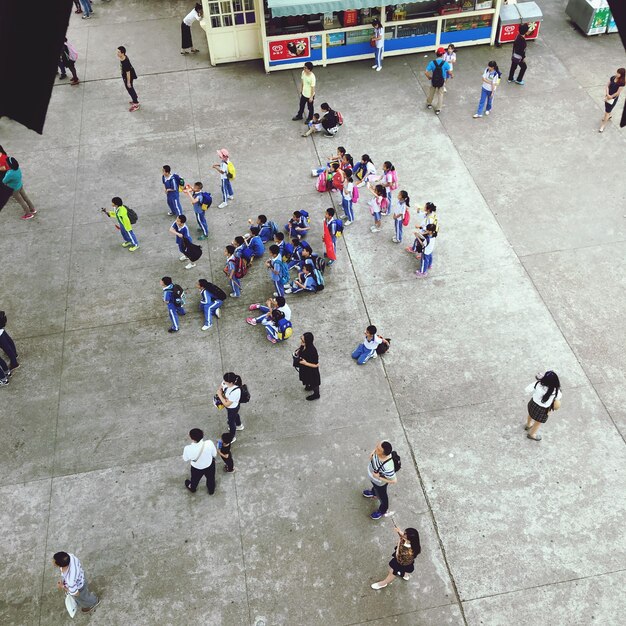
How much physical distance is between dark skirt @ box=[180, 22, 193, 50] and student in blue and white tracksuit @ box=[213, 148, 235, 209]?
233 inches

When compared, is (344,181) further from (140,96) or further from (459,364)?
(140,96)

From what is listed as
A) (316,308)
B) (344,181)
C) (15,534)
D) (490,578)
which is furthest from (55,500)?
(344,181)

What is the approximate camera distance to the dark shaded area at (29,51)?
137 inches

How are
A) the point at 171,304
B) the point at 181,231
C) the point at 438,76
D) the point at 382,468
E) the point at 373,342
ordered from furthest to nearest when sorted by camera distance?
the point at 438,76 < the point at 181,231 < the point at 171,304 < the point at 373,342 < the point at 382,468

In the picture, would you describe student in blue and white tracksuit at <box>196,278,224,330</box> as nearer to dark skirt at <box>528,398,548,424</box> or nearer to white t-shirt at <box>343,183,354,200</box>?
white t-shirt at <box>343,183,354,200</box>

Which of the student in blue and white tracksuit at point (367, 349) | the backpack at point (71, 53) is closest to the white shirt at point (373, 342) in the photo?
the student in blue and white tracksuit at point (367, 349)

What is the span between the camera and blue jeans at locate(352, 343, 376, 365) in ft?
31.8

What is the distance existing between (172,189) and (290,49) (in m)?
6.45

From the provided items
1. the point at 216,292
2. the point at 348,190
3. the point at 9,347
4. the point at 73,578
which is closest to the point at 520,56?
the point at 348,190

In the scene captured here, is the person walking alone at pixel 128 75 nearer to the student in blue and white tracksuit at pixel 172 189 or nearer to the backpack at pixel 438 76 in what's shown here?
the student in blue and white tracksuit at pixel 172 189

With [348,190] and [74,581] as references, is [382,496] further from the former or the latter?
[348,190]

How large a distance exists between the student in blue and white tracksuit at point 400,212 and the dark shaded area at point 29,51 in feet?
25.3

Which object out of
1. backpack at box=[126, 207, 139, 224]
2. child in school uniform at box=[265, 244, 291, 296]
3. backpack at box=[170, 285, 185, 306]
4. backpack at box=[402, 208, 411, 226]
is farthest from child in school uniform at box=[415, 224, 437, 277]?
backpack at box=[126, 207, 139, 224]

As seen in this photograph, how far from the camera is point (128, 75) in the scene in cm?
1460
